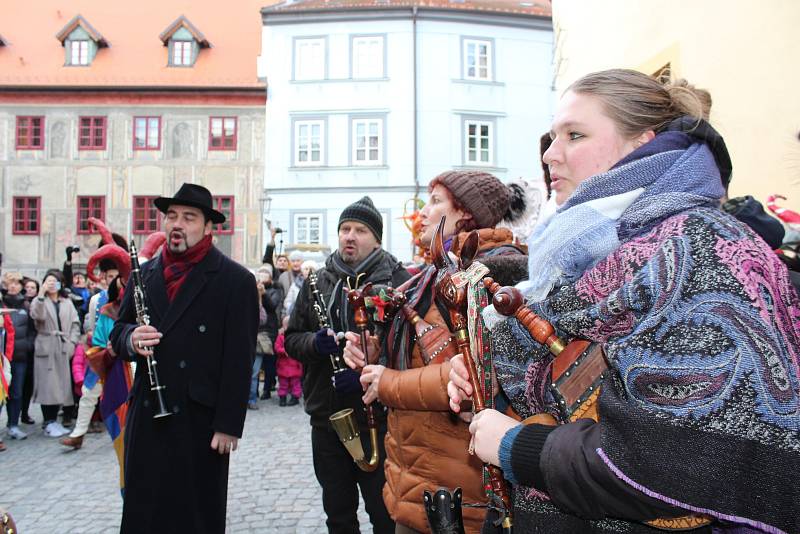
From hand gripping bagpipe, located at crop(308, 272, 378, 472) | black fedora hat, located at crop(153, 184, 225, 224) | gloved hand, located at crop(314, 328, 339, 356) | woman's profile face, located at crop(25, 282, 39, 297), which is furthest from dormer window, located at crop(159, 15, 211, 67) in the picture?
hand gripping bagpipe, located at crop(308, 272, 378, 472)

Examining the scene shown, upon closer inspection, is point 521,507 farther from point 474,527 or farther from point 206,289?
point 206,289

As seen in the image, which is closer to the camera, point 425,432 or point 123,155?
point 425,432

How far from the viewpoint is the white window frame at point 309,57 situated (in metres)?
27.6

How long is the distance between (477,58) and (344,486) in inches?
1050

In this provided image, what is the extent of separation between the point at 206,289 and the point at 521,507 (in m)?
2.85

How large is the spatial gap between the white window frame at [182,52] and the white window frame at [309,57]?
20.5 ft

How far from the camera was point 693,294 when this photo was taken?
1259mm

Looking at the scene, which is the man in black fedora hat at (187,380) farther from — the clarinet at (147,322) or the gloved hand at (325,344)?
the gloved hand at (325,344)

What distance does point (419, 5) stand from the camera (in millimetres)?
27703

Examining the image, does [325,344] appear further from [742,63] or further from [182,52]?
[182,52]

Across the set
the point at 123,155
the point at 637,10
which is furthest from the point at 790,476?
the point at 123,155

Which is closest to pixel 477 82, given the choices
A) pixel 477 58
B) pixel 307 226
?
pixel 477 58

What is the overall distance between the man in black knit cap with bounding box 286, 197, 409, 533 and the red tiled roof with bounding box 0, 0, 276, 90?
2596 cm

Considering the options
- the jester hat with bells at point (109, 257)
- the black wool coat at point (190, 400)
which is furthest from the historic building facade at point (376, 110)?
the black wool coat at point (190, 400)
